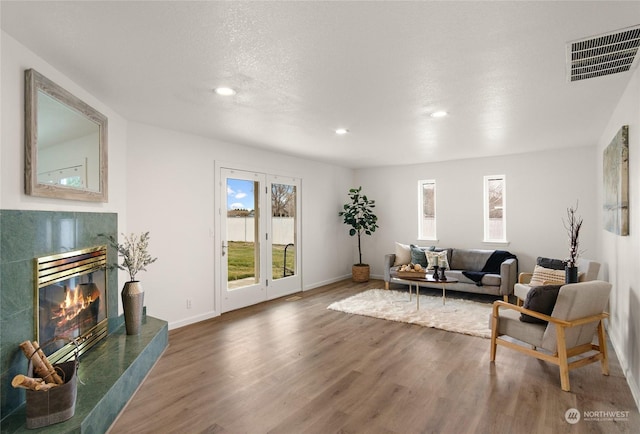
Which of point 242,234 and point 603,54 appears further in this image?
point 242,234

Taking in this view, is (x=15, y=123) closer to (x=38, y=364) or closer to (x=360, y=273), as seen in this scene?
(x=38, y=364)

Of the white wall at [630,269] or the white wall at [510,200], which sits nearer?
the white wall at [630,269]

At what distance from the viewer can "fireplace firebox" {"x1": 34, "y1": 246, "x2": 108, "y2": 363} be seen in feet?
7.82

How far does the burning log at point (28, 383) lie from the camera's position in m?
1.89

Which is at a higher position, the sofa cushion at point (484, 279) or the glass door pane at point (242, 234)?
the glass door pane at point (242, 234)

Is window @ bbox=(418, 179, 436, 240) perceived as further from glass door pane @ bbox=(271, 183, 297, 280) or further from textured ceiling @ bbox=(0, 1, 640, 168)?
textured ceiling @ bbox=(0, 1, 640, 168)

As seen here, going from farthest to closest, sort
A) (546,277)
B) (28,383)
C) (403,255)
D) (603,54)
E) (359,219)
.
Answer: (359,219) < (403,255) < (546,277) < (603,54) < (28,383)

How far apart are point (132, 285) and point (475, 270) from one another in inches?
213

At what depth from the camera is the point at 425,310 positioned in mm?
5117

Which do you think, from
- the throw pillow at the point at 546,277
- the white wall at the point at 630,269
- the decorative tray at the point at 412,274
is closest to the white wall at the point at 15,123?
Result: the white wall at the point at 630,269

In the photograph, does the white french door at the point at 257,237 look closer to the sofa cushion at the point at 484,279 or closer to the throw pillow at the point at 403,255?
the throw pillow at the point at 403,255

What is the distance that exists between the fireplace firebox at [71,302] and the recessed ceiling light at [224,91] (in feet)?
5.79

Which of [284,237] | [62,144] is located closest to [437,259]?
[284,237]

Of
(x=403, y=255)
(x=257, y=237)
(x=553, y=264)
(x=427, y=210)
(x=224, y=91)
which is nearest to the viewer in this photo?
(x=224, y=91)
